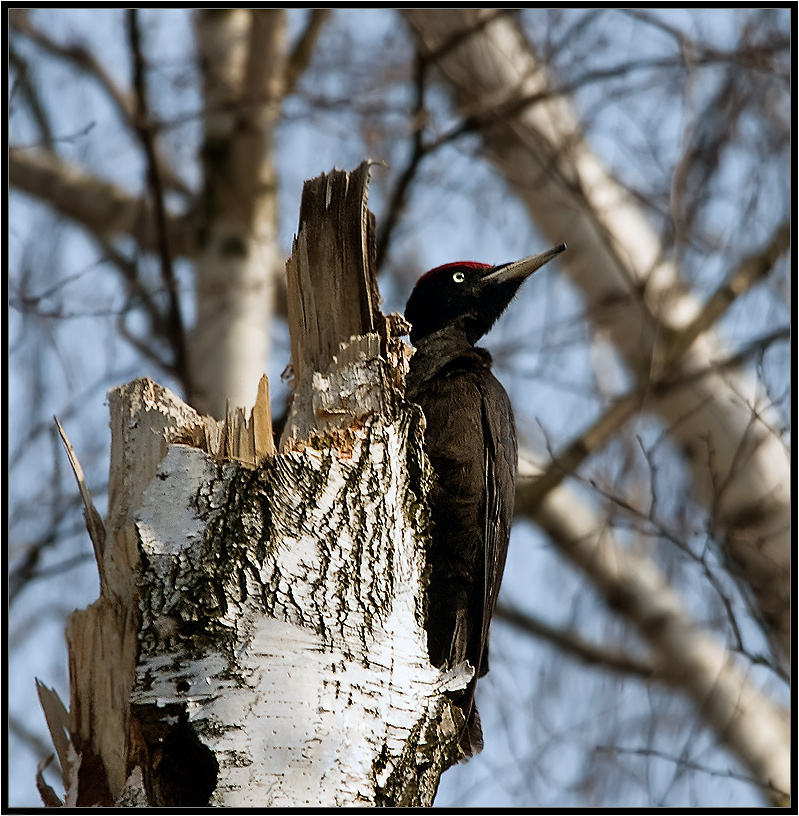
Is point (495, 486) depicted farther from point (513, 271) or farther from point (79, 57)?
point (79, 57)

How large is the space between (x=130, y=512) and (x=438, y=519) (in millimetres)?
1373

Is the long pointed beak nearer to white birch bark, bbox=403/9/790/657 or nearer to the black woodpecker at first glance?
the black woodpecker

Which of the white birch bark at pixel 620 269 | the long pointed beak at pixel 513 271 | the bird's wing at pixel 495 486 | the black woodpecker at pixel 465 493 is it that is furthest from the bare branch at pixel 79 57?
the bird's wing at pixel 495 486

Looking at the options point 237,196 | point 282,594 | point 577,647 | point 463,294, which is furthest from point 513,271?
point 577,647

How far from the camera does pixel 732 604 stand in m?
4.39

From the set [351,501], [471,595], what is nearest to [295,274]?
[351,501]

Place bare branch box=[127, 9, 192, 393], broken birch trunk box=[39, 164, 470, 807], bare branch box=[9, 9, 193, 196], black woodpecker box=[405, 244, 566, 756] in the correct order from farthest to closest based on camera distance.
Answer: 1. bare branch box=[9, 9, 193, 196]
2. bare branch box=[127, 9, 192, 393]
3. black woodpecker box=[405, 244, 566, 756]
4. broken birch trunk box=[39, 164, 470, 807]

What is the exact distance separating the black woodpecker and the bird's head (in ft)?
0.94

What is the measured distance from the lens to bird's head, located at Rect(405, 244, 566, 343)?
4.60m

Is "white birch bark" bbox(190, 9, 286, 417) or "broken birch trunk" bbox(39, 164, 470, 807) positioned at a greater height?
"white birch bark" bbox(190, 9, 286, 417)

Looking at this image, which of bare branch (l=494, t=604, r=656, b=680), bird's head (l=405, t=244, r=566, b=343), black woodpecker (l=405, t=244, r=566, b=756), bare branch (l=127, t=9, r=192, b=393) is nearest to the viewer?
black woodpecker (l=405, t=244, r=566, b=756)

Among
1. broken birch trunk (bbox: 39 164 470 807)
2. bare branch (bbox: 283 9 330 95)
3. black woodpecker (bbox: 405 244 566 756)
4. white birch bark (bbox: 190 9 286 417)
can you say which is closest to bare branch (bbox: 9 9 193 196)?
white birch bark (bbox: 190 9 286 417)

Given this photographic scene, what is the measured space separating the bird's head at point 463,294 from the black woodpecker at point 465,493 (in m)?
0.29

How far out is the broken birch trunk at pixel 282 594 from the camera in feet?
7.72
